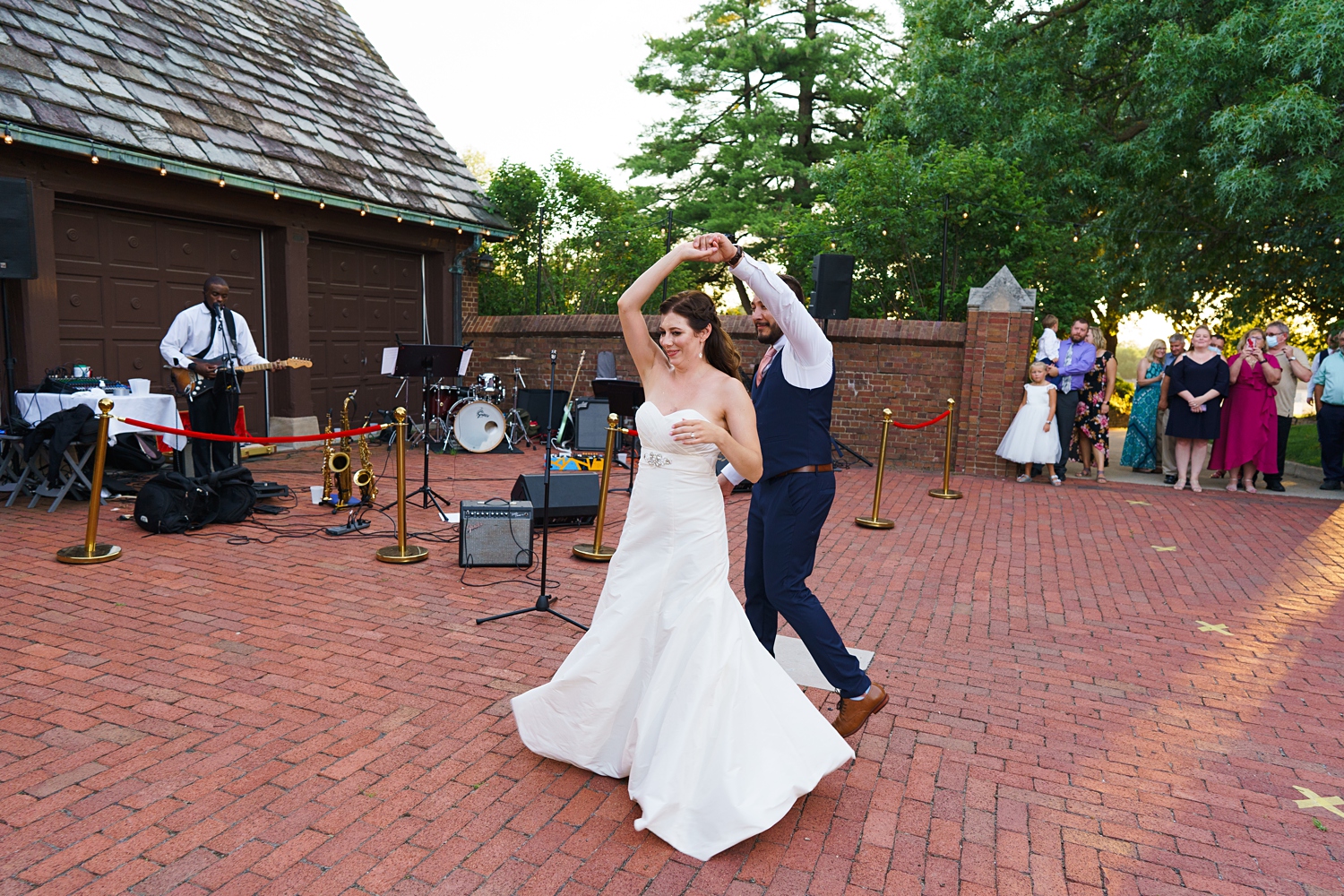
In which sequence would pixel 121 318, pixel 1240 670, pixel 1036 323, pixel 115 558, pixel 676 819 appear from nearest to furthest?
pixel 676 819, pixel 1240 670, pixel 115 558, pixel 121 318, pixel 1036 323

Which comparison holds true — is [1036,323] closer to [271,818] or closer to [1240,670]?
[1240,670]

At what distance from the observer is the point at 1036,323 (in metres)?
15.7

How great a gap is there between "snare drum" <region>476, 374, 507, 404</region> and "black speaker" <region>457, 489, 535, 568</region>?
22.0 feet

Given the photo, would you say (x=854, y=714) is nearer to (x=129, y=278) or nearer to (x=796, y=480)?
(x=796, y=480)

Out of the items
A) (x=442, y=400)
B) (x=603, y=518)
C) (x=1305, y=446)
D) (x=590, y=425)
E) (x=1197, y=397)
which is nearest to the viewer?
(x=603, y=518)

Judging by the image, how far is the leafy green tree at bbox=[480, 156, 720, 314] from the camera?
17.5 m

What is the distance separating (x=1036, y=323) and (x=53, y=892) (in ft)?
52.3

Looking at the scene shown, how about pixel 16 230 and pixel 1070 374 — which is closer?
pixel 16 230

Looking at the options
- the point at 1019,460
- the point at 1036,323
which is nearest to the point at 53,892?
the point at 1019,460

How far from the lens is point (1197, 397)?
35.7ft

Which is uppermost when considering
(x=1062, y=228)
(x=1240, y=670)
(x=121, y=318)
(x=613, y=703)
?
(x=1062, y=228)

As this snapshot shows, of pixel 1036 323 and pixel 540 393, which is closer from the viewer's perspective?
pixel 540 393

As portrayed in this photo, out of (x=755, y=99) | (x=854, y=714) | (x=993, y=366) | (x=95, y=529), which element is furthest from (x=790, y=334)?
(x=755, y=99)

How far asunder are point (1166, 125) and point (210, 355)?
517 inches
